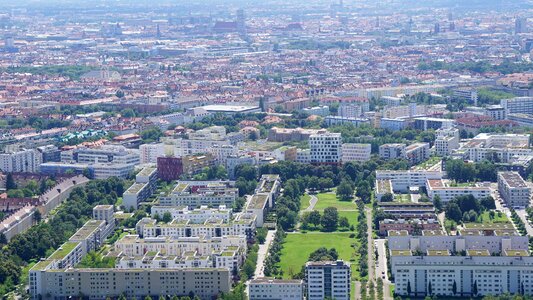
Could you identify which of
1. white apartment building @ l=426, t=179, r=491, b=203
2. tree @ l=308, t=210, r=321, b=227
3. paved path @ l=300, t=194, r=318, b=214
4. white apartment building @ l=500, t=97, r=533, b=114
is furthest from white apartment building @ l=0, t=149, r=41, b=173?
white apartment building @ l=500, t=97, r=533, b=114

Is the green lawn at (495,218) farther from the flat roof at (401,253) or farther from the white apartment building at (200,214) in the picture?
the white apartment building at (200,214)

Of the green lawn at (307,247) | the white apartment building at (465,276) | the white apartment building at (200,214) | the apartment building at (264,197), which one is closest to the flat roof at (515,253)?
the white apartment building at (465,276)

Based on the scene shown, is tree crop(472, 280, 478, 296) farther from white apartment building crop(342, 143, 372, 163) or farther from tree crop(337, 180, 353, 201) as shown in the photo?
white apartment building crop(342, 143, 372, 163)

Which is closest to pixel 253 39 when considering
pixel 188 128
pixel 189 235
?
pixel 188 128

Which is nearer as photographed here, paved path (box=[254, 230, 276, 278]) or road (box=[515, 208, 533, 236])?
paved path (box=[254, 230, 276, 278])

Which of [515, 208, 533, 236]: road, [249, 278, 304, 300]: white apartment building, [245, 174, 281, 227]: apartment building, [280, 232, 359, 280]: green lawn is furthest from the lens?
[245, 174, 281, 227]: apartment building

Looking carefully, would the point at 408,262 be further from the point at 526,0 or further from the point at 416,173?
the point at 526,0

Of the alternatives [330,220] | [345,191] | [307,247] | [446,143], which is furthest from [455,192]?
[446,143]
